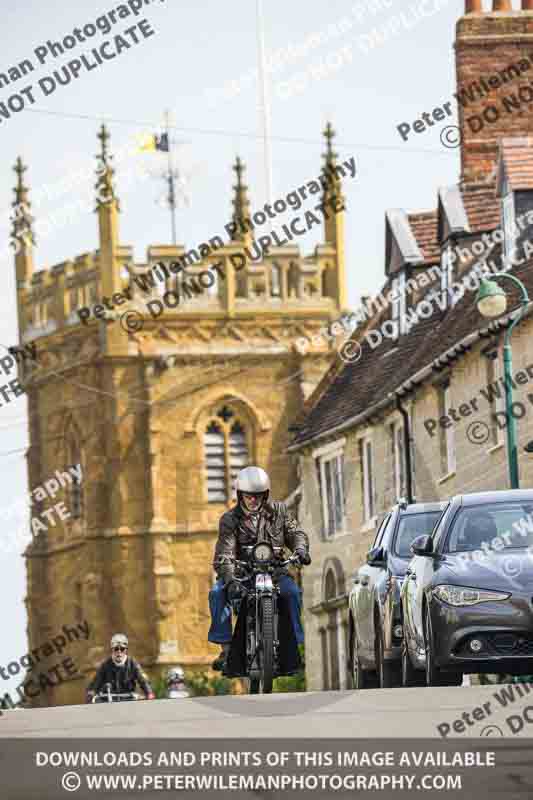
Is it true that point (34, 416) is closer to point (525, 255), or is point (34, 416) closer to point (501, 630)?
point (525, 255)

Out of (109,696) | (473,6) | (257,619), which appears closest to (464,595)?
(257,619)

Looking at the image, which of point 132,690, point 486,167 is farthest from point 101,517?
point 132,690

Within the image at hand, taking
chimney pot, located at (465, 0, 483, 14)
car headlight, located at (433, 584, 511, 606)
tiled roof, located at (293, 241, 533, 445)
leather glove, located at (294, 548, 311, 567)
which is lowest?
car headlight, located at (433, 584, 511, 606)

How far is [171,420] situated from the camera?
90.8m

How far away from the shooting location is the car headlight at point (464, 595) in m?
19.2

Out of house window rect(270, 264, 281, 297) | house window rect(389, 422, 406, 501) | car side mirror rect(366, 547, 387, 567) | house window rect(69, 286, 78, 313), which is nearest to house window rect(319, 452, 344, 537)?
house window rect(389, 422, 406, 501)

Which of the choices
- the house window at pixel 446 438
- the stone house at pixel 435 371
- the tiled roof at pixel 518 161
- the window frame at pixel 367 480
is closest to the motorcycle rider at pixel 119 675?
the stone house at pixel 435 371

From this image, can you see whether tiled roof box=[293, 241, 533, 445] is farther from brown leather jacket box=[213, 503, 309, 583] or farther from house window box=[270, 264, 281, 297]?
house window box=[270, 264, 281, 297]

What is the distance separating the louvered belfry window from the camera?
91375 millimetres

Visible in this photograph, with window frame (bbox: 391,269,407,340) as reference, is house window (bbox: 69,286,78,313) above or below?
above

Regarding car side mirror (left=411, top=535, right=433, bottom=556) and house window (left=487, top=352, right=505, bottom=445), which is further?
house window (left=487, top=352, right=505, bottom=445)

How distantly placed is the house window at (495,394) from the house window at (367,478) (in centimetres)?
912

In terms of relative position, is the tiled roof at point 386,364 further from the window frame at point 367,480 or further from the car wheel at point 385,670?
the car wheel at point 385,670

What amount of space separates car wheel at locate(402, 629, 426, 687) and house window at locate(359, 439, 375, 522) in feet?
90.9
